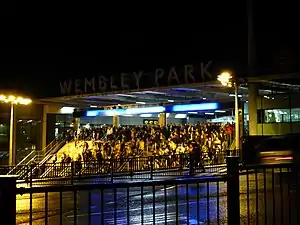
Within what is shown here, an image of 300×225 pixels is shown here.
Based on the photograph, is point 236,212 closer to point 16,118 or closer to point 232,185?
point 232,185

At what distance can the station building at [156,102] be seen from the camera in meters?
29.9

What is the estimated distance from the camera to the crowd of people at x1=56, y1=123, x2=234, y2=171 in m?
31.0

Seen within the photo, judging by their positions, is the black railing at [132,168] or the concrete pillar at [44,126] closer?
the black railing at [132,168]

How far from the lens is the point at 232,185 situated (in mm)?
5742

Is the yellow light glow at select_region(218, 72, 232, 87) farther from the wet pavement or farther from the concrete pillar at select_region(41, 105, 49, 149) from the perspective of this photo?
the concrete pillar at select_region(41, 105, 49, 149)

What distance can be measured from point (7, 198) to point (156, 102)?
34.8 meters

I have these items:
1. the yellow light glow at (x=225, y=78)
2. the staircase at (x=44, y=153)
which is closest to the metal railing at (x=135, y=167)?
the yellow light glow at (x=225, y=78)

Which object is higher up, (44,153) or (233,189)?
(233,189)

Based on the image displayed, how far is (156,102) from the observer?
38969 mm

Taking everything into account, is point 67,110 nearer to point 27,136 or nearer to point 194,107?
point 27,136

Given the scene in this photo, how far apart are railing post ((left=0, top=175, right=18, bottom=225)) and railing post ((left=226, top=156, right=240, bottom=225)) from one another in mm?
2647

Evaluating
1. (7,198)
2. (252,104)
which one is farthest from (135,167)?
(7,198)

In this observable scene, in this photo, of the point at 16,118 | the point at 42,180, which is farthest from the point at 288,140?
the point at 16,118

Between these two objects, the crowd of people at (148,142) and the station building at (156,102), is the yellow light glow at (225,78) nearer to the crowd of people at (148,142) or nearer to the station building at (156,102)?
the station building at (156,102)
